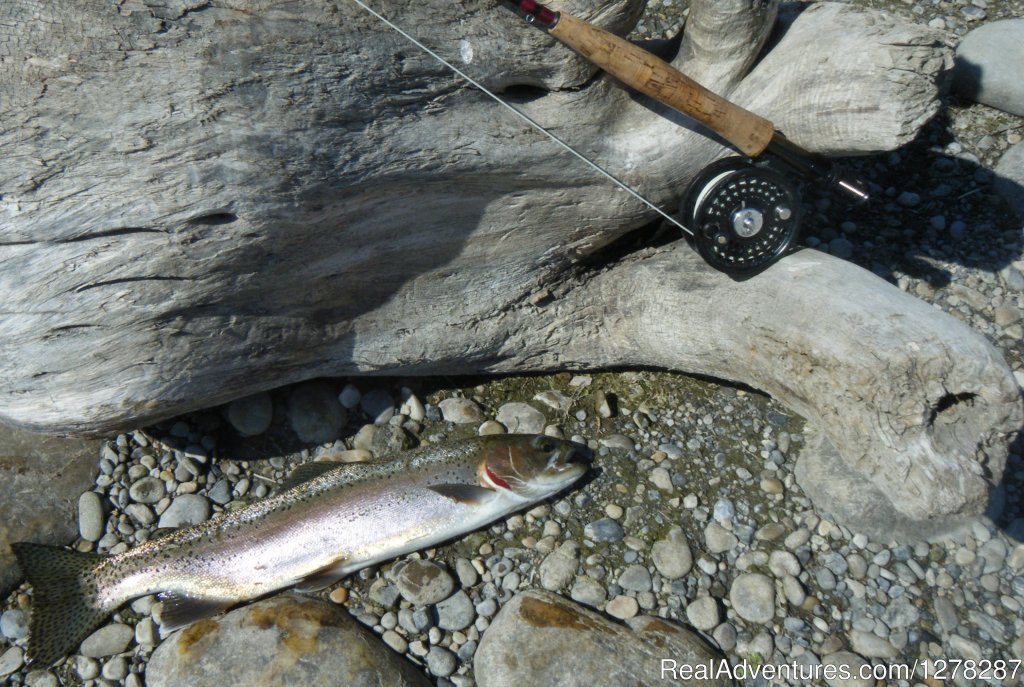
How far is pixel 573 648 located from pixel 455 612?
61 centimetres

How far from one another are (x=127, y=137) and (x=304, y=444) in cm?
185

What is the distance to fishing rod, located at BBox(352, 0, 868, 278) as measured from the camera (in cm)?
357

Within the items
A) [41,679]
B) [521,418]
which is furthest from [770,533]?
[41,679]

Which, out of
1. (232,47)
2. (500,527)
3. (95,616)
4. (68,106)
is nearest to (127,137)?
(68,106)

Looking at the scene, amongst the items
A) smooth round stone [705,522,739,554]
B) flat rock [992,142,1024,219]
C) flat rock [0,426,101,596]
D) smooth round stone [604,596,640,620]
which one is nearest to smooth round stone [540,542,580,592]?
smooth round stone [604,596,640,620]

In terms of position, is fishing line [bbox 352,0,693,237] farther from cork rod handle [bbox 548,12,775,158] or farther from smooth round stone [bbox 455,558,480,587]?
smooth round stone [bbox 455,558,480,587]

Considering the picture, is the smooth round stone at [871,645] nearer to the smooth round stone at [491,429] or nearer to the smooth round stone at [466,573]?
the smooth round stone at [466,573]

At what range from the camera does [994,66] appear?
5.21 metres

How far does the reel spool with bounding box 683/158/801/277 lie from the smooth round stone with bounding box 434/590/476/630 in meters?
1.95

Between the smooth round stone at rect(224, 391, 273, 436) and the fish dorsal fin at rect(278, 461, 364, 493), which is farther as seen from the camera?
the smooth round stone at rect(224, 391, 273, 436)

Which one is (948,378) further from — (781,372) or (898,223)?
(898,223)

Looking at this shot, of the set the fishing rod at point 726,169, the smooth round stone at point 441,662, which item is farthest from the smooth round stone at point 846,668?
the fishing rod at point 726,169

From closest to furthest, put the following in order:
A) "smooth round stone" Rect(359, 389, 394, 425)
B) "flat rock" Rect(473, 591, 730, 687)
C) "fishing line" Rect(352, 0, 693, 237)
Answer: "fishing line" Rect(352, 0, 693, 237) < "flat rock" Rect(473, 591, 730, 687) < "smooth round stone" Rect(359, 389, 394, 425)

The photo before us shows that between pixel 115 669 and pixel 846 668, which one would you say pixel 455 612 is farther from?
pixel 846 668
